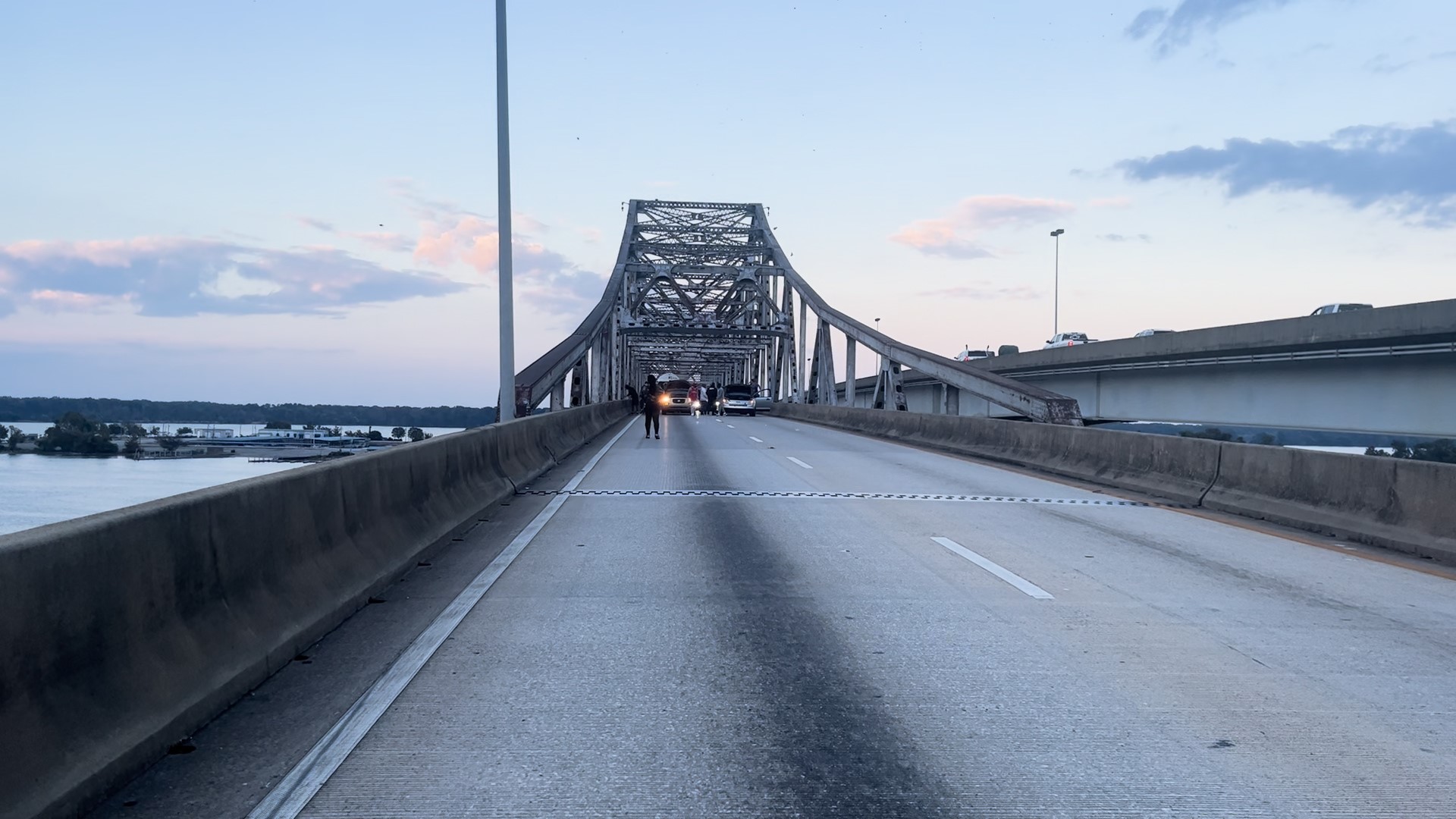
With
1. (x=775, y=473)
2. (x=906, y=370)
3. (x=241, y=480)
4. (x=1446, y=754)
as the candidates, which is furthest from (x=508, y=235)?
(x=906, y=370)

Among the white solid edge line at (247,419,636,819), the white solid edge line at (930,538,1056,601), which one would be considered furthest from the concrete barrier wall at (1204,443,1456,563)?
the white solid edge line at (247,419,636,819)

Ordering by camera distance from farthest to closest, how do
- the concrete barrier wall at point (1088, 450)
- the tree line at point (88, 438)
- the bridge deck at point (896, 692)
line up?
the concrete barrier wall at point (1088, 450)
the tree line at point (88, 438)
the bridge deck at point (896, 692)

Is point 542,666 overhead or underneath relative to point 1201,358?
underneath

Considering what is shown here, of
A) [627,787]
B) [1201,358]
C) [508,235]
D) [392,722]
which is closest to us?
[627,787]

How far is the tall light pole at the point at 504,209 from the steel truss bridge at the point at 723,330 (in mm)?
7121

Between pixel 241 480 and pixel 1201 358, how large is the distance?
104 ft

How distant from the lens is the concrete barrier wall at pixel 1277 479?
34.0ft

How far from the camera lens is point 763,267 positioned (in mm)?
81938

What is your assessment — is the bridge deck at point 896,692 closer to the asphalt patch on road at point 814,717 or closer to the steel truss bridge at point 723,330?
the asphalt patch on road at point 814,717

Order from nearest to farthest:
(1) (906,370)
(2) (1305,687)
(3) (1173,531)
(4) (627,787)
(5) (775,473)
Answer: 1. (4) (627,787)
2. (2) (1305,687)
3. (3) (1173,531)
4. (5) (775,473)
5. (1) (906,370)

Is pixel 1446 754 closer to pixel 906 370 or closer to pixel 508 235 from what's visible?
pixel 508 235

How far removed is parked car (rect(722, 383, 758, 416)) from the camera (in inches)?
2630

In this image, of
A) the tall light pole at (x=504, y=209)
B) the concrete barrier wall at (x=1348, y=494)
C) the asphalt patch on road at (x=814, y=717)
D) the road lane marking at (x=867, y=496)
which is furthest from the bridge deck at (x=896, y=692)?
the tall light pole at (x=504, y=209)

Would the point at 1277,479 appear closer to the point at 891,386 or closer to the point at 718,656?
the point at 718,656
